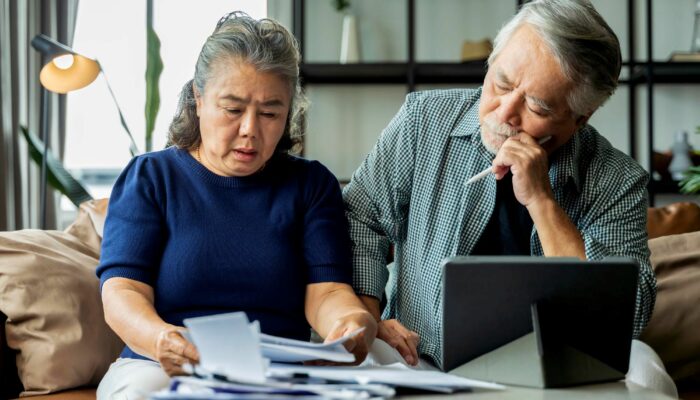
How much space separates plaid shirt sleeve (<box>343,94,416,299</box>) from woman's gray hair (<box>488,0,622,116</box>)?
0.87 feet

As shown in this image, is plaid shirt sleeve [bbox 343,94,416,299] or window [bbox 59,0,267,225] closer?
plaid shirt sleeve [bbox 343,94,416,299]

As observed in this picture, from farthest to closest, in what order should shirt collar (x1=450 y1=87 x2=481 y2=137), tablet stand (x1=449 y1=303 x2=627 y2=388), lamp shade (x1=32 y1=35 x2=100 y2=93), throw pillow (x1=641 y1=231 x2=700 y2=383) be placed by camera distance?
1. lamp shade (x1=32 y1=35 x2=100 y2=93)
2. throw pillow (x1=641 y1=231 x2=700 y2=383)
3. shirt collar (x1=450 y1=87 x2=481 y2=137)
4. tablet stand (x1=449 y1=303 x2=627 y2=388)

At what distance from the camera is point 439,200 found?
1.80 metres

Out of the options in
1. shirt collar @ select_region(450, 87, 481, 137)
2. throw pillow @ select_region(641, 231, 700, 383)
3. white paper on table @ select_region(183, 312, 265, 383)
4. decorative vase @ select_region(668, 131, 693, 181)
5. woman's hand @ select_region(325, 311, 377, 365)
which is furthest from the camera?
decorative vase @ select_region(668, 131, 693, 181)

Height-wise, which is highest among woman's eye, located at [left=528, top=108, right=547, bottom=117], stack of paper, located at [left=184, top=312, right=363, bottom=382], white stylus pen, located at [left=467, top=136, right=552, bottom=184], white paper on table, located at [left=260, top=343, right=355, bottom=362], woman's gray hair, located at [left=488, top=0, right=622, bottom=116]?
woman's gray hair, located at [left=488, top=0, right=622, bottom=116]

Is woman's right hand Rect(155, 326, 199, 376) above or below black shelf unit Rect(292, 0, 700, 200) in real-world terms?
below

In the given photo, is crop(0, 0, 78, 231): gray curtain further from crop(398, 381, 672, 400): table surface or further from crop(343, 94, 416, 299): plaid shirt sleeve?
crop(398, 381, 672, 400): table surface

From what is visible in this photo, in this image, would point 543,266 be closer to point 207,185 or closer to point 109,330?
point 207,185

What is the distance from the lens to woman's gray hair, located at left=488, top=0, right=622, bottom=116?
1.61 meters

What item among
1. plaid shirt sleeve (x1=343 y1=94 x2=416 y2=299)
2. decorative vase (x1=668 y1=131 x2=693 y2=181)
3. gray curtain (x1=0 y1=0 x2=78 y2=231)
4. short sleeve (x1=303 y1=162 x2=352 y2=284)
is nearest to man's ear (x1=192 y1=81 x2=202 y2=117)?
short sleeve (x1=303 y1=162 x2=352 y2=284)

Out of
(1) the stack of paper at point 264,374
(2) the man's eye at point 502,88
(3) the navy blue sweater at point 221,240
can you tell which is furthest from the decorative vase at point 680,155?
(1) the stack of paper at point 264,374

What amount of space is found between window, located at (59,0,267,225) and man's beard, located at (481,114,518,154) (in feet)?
9.68

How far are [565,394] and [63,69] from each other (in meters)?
2.41

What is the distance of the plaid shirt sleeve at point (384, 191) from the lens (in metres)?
1.80
